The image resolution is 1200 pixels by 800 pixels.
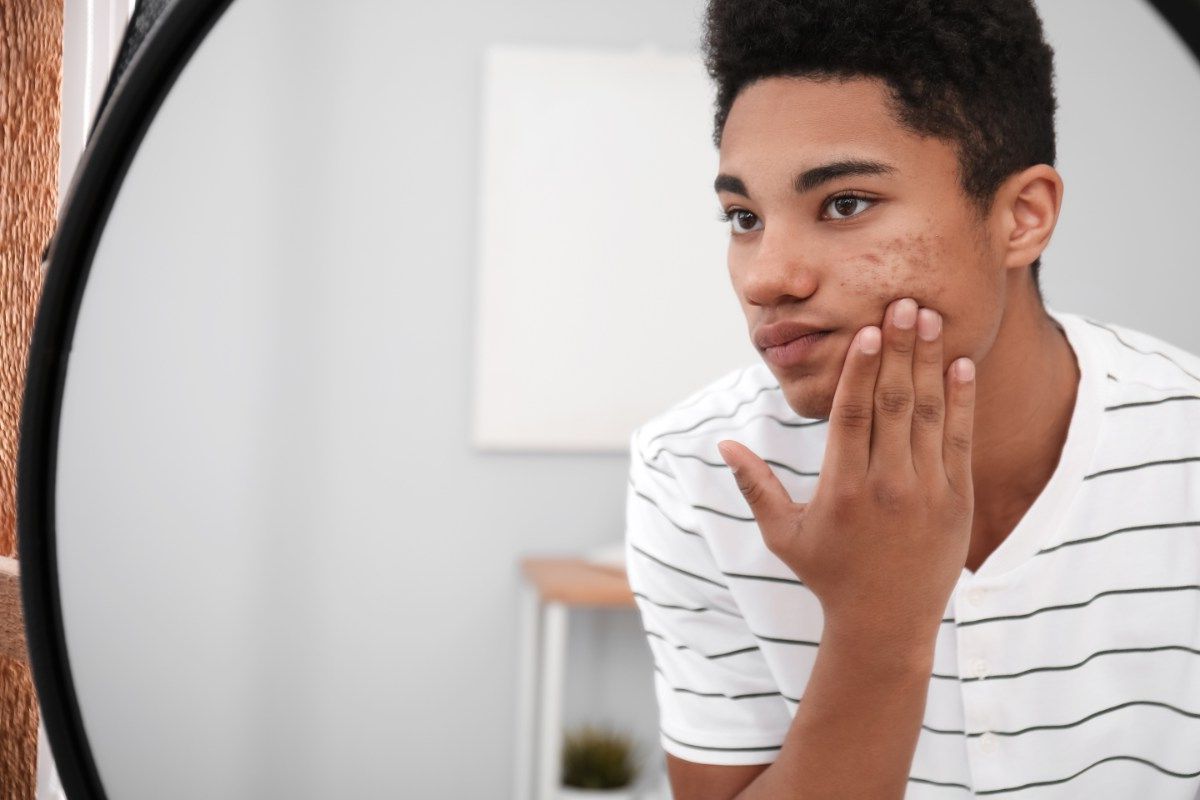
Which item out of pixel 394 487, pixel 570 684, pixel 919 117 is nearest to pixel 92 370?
pixel 394 487

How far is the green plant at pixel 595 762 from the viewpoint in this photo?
1290 millimetres

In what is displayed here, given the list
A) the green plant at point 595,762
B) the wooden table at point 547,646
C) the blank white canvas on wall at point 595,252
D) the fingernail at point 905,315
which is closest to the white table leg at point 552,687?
the wooden table at point 547,646

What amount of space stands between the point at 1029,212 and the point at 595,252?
867 millimetres

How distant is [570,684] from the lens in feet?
4.56

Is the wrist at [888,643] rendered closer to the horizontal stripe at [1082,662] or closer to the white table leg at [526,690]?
the horizontal stripe at [1082,662]

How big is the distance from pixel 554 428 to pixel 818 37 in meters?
0.91

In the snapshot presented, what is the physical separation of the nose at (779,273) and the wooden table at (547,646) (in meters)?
0.63

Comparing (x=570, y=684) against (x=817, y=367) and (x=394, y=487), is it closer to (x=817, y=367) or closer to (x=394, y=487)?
(x=394, y=487)

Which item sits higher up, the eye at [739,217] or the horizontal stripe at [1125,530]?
the eye at [739,217]

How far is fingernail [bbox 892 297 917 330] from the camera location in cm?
39

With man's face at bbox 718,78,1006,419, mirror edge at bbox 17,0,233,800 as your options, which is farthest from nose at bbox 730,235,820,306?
mirror edge at bbox 17,0,233,800

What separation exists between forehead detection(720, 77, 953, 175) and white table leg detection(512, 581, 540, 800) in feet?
2.82

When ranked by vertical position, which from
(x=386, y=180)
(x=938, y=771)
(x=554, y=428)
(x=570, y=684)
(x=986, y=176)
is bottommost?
(x=570, y=684)

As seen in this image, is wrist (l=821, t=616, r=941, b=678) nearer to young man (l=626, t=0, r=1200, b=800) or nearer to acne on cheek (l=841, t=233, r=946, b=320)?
young man (l=626, t=0, r=1200, b=800)
